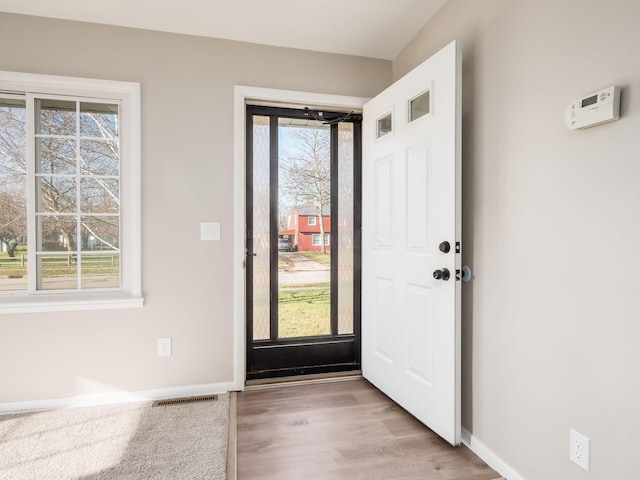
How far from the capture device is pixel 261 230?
274cm

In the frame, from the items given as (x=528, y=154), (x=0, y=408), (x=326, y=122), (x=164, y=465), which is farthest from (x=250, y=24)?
(x=0, y=408)

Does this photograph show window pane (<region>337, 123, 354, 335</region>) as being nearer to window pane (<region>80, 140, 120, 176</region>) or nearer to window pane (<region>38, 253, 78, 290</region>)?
window pane (<region>80, 140, 120, 176</region>)

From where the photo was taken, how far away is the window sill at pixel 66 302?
2215 mm

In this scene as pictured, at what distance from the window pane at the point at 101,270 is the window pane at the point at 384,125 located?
78.6 inches

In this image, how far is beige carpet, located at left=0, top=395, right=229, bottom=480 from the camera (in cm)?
168

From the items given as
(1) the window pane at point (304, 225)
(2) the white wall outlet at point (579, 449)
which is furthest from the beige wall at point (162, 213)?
(2) the white wall outlet at point (579, 449)

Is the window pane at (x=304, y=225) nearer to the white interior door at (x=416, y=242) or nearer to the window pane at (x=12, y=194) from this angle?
the white interior door at (x=416, y=242)

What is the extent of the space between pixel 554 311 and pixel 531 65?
3.40ft

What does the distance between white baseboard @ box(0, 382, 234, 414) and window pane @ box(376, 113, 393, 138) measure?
6.76 ft

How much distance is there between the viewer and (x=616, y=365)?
1.20 meters

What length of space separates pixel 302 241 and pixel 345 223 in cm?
38

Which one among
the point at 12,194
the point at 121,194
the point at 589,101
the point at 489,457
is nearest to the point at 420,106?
the point at 589,101

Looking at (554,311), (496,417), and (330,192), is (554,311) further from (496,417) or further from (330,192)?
(330,192)

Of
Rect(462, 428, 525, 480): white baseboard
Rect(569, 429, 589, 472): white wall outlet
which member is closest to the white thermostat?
Rect(569, 429, 589, 472): white wall outlet
